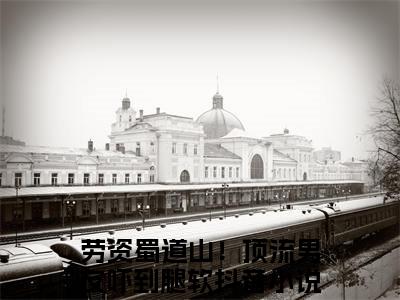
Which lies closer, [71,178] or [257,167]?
[71,178]

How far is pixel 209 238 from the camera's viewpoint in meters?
7.76

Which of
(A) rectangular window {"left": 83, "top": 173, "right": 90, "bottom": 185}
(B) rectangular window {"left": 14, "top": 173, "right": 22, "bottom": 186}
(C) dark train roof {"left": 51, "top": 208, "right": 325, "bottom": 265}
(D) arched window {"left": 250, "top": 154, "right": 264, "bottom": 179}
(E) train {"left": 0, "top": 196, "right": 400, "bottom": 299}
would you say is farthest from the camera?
(D) arched window {"left": 250, "top": 154, "right": 264, "bottom": 179}

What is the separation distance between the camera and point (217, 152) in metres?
31.6

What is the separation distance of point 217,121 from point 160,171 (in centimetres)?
1337

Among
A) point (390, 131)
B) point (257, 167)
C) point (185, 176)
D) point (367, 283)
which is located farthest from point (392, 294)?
point (257, 167)

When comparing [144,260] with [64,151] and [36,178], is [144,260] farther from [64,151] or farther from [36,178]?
[64,151]

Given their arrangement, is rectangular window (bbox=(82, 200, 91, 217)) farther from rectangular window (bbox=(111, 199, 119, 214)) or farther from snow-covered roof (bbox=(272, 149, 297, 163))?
snow-covered roof (bbox=(272, 149, 297, 163))

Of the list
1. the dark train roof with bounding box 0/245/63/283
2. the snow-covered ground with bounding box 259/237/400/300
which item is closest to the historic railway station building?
the dark train roof with bounding box 0/245/63/283

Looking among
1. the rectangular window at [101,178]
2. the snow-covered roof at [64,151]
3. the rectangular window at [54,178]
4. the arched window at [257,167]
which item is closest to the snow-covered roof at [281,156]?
the arched window at [257,167]

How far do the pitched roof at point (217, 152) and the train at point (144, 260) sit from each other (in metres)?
20.1

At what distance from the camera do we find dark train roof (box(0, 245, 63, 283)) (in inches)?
203

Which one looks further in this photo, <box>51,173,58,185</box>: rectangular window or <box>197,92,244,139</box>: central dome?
<box>197,92,244,139</box>: central dome

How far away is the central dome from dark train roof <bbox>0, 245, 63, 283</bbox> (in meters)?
31.7

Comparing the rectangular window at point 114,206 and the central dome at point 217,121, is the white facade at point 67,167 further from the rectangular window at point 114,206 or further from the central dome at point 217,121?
the central dome at point 217,121
